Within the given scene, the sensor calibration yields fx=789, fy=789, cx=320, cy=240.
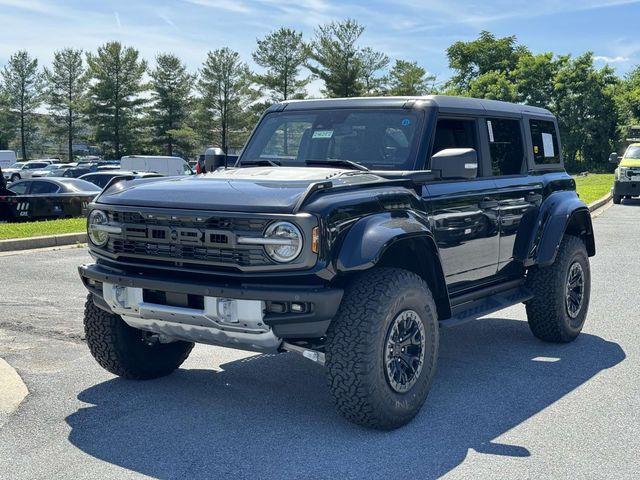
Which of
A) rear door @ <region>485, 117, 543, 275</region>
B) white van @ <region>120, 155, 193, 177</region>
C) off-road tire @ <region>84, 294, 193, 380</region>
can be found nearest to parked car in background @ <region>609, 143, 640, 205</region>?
white van @ <region>120, 155, 193, 177</region>

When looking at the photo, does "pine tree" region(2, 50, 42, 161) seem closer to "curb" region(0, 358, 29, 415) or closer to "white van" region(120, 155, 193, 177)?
"white van" region(120, 155, 193, 177)

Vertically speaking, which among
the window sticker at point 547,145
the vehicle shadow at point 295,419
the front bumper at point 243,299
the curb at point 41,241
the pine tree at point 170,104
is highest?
the pine tree at point 170,104

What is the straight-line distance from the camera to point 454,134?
571 cm

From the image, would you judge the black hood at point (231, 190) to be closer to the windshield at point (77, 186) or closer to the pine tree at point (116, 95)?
the windshield at point (77, 186)

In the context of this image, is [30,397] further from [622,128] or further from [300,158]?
[622,128]

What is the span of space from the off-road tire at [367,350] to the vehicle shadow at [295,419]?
0.16 meters

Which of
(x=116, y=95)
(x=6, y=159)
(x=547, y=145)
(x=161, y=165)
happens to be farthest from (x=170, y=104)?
(x=547, y=145)

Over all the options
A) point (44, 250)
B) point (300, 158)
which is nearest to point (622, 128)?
point (44, 250)

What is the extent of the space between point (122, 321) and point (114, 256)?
62 cm

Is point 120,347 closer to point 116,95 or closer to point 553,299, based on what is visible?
point 553,299

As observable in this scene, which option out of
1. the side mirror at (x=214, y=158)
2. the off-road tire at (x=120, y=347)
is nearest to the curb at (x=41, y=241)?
the side mirror at (x=214, y=158)

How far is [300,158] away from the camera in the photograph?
5.68m

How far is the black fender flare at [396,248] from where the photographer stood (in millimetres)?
4230

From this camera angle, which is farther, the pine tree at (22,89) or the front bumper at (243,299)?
the pine tree at (22,89)
